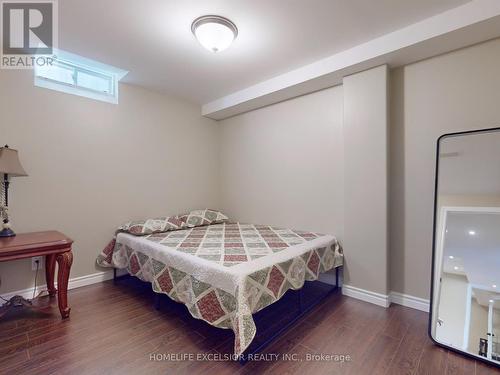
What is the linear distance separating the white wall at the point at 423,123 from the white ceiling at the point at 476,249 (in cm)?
32

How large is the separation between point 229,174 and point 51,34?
258cm

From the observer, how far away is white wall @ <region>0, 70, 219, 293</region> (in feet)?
7.83

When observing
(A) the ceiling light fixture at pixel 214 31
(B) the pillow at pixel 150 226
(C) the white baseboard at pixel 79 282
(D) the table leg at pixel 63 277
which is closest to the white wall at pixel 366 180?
(A) the ceiling light fixture at pixel 214 31

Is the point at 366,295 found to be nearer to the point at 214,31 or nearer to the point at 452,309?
the point at 452,309

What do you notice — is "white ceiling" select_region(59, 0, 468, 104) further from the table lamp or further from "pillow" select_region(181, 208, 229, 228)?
"pillow" select_region(181, 208, 229, 228)

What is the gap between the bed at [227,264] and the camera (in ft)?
5.22

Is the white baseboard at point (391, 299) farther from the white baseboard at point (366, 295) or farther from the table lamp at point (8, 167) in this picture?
the table lamp at point (8, 167)

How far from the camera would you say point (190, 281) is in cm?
187

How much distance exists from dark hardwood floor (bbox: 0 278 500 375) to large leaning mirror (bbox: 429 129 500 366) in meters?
0.17

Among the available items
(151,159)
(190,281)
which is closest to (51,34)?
(151,159)

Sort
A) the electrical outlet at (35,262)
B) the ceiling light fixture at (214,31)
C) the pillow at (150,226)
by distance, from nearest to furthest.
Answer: the ceiling light fixture at (214,31), the electrical outlet at (35,262), the pillow at (150,226)

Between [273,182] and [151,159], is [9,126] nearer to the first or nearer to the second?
[151,159]

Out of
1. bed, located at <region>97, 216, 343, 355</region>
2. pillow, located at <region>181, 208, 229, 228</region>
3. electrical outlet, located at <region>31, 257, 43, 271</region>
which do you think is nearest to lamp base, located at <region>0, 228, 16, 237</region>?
electrical outlet, located at <region>31, 257, 43, 271</region>

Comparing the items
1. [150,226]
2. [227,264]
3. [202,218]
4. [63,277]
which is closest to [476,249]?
[227,264]
